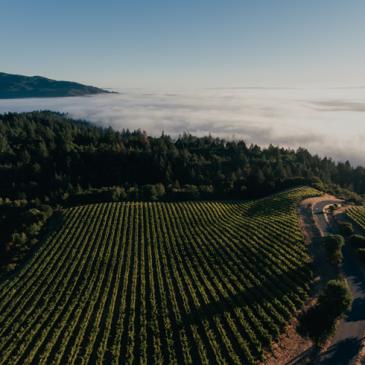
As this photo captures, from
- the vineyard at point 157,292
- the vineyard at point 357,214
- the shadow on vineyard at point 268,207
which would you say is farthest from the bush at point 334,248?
the shadow on vineyard at point 268,207

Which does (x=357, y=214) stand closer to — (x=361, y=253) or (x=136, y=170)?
(x=361, y=253)

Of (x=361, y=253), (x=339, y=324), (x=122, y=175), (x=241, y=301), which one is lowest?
(x=122, y=175)

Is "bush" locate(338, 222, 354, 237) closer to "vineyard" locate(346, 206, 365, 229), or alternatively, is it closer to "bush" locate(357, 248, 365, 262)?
"vineyard" locate(346, 206, 365, 229)

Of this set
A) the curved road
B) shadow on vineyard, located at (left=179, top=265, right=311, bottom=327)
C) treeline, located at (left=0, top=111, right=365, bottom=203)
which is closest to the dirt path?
the curved road

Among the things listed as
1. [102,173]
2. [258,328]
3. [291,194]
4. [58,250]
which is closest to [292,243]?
[258,328]

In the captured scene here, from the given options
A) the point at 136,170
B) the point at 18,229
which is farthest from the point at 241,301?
the point at 136,170

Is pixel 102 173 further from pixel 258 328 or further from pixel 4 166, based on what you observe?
pixel 258 328

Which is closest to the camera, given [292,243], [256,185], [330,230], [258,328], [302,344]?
[302,344]
